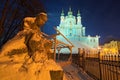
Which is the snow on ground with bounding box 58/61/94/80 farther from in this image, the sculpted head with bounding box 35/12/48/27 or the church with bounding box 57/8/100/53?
the church with bounding box 57/8/100/53

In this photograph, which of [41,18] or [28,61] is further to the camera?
[41,18]

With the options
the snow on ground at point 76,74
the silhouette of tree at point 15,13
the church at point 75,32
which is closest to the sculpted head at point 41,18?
the snow on ground at point 76,74

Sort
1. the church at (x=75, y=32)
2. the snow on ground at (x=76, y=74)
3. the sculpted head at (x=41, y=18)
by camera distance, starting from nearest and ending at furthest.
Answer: the sculpted head at (x=41, y=18) → the snow on ground at (x=76, y=74) → the church at (x=75, y=32)

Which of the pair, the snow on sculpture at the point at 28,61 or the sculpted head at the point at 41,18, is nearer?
the snow on sculpture at the point at 28,61

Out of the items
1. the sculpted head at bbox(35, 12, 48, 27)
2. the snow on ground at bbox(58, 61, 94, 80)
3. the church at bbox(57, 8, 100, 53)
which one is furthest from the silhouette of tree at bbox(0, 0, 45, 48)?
the church at bbox(57, 8, 100, 53)

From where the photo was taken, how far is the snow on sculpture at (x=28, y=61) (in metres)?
4.82

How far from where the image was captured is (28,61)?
509 centimetres

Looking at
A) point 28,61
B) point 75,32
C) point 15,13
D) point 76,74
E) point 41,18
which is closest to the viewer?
point 28,61

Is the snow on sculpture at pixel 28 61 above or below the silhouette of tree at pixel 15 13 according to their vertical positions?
below

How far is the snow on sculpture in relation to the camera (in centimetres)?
482

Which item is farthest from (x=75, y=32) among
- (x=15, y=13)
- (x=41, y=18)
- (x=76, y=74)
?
(x=41, y=18)

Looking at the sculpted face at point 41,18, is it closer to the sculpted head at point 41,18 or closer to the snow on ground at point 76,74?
the sculpted head at point 41,18

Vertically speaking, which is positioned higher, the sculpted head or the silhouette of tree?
the silhouette of tree

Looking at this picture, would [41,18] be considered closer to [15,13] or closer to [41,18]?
[41,18]
